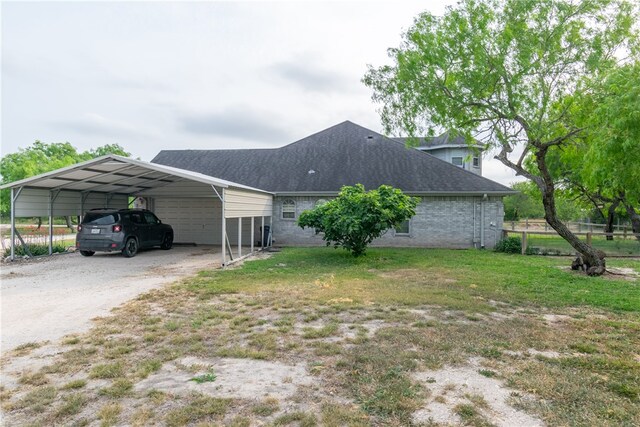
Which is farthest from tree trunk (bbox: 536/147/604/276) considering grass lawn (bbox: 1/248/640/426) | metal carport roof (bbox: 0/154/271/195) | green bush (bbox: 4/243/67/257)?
green bush (bbox: 4/243/67/257)

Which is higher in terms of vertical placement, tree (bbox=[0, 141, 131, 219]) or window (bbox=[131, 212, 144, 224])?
tree (bbox=[0, 141, 131, 219])

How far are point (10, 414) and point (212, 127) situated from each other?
22.3 m

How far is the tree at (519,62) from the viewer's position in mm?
9609

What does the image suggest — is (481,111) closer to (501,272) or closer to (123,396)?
(501,272)

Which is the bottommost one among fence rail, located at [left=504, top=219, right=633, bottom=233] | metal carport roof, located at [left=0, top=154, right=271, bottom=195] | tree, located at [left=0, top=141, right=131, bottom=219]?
fence rail, located at [left=504, top=219, right=633, bottom=233]

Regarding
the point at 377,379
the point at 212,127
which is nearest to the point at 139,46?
the point at 377,379

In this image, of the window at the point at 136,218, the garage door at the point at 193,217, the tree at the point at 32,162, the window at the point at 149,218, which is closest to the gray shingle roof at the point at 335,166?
the garage door at the point at 193,217

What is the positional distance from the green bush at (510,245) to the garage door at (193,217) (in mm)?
13125

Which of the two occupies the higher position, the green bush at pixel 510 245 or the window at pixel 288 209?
the window at pixel 288 209

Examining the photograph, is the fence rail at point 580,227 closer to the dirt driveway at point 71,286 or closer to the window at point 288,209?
the window at point 288,209

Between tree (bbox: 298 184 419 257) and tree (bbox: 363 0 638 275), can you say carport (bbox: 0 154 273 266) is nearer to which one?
tree (bbox: 298 184 419 257)

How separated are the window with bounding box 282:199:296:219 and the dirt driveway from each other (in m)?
4.53

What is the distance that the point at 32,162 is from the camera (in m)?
35.0

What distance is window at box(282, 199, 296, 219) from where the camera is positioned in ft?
57.5
